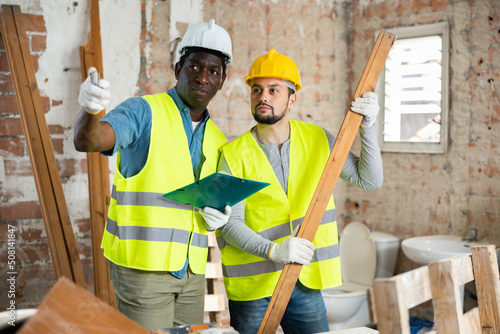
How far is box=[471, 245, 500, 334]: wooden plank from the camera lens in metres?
1.36

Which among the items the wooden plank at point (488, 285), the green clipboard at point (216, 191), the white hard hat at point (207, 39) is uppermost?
the white hard hat at point (207, 39)

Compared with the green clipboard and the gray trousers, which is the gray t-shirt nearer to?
the green clipboard

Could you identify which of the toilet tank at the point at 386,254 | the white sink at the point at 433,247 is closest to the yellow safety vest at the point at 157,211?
the white sink at the point at 433,247

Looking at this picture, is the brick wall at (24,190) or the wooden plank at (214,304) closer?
the brick wall at (24,190)

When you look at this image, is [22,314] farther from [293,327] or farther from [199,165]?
[293,327]

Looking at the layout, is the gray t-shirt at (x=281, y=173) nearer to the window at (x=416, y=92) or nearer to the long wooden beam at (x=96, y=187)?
the long wooden beam at (x=96, y=187)

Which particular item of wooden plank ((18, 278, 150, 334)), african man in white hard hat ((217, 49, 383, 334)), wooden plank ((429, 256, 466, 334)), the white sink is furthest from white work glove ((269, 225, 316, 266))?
the white sink

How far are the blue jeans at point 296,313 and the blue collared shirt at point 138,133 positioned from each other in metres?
0.34

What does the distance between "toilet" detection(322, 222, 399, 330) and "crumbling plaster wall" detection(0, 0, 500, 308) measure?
15 centimetres

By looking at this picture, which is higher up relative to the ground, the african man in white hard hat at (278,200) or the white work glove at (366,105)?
the white work glove at (366,105)

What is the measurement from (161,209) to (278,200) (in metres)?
0.48

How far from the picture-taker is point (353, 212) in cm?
390

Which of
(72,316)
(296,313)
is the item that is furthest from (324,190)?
(72,316)

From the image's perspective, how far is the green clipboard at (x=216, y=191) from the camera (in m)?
1.58
